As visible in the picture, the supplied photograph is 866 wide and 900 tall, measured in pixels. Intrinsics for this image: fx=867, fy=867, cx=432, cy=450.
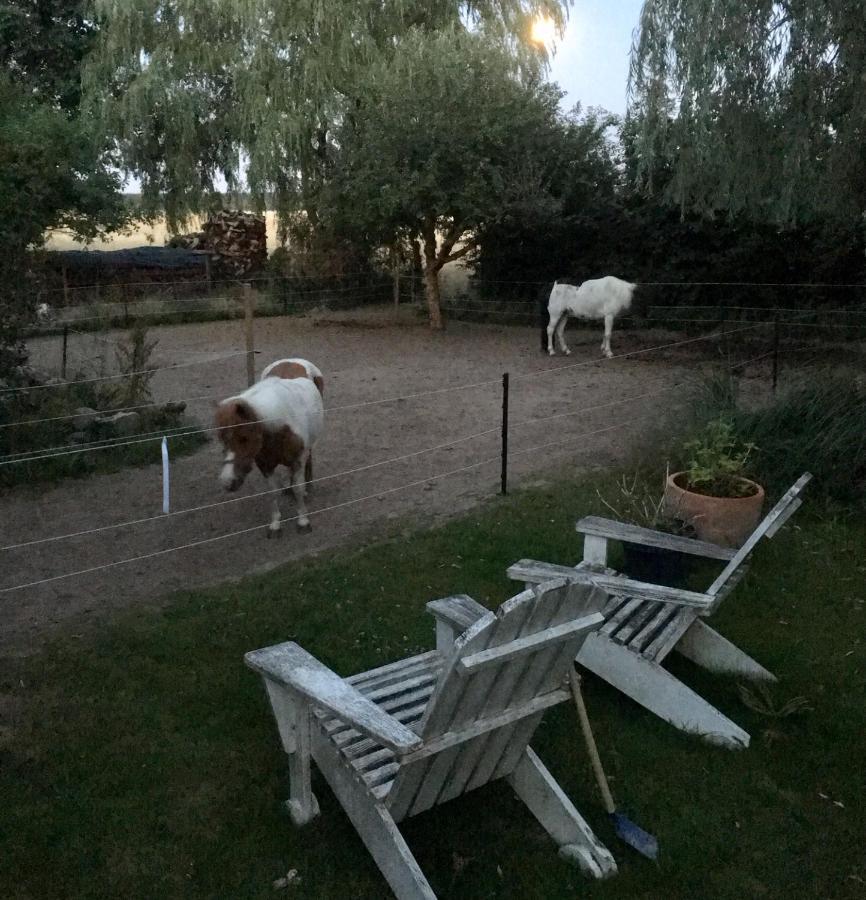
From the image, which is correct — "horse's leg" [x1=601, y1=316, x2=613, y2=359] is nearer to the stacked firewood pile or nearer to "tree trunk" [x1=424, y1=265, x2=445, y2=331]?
"tree trunk" [x1=424, y1=265, x2=445, y2=331]

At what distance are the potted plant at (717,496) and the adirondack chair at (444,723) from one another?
245cm

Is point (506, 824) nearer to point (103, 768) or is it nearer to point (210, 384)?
point (103, 768)

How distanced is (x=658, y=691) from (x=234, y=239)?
1887 cm

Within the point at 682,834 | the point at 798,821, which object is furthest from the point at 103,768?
the point at 798,821

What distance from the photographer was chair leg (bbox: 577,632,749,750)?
3.26 m

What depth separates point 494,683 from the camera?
92.8 inches

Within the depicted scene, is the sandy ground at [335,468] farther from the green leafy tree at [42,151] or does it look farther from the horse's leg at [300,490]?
the green leafy tree at [42,151]

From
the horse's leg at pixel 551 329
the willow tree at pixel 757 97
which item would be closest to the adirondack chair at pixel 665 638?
the willow tree at pixel 757 97

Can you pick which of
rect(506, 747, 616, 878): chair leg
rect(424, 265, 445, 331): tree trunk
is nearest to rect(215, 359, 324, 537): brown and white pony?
rect(506, 747, 616, 878): chair leg

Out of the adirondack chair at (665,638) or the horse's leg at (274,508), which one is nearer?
the adirondack chair at (665,638)

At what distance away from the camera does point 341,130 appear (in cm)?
1612

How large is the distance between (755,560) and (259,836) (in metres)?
3.34

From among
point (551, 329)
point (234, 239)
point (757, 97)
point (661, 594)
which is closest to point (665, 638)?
point (661, 594)

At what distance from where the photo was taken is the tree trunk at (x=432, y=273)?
1496 cm
